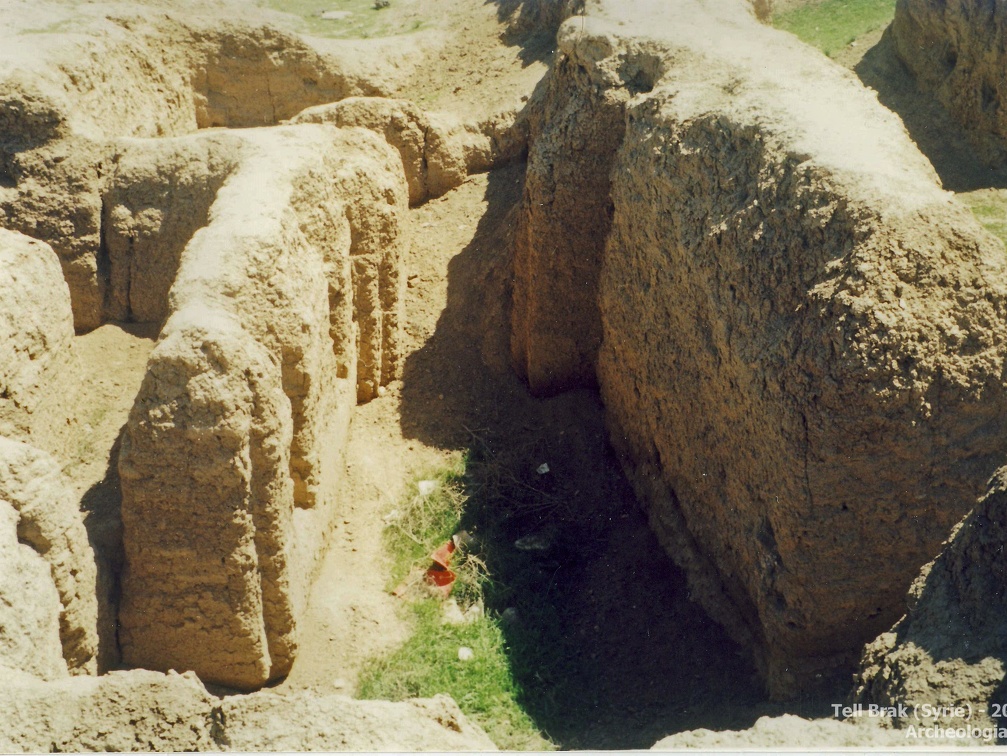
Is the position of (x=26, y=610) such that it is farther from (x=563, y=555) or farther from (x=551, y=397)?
(x=551, y=397)

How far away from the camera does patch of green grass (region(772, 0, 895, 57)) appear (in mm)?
12391

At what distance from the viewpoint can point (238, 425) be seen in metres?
5.34

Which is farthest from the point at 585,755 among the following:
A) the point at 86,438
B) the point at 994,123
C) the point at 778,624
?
the point at 994,123

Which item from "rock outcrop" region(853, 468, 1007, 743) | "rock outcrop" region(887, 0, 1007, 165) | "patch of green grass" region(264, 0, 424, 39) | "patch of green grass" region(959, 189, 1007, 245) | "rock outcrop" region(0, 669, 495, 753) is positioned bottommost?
"rock outcrop" region(0, 669, 495, 753)

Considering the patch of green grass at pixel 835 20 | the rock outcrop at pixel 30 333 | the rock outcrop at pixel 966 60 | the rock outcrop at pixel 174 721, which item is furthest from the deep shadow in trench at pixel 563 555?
the patch of green grass at pixel 835 20

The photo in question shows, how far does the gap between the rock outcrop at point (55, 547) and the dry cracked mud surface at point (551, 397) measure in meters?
0.02

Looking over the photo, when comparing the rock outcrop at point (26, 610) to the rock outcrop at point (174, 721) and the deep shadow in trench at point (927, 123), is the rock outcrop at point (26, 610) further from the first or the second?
the deep shadow in trench at point (927, 123)

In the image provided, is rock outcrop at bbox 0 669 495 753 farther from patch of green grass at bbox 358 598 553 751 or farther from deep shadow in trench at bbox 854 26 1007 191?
deep shadow in trench at bbox 854 26 1007 191

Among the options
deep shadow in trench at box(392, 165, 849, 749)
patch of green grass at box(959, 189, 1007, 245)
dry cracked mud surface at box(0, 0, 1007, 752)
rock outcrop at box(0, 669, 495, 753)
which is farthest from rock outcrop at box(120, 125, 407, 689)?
patch of green grass at box(959, 189, 1007, 245)

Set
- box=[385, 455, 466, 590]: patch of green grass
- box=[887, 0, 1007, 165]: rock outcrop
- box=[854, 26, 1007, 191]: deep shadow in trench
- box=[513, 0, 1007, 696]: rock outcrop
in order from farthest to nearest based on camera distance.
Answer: box=[887, 0, 1007, 165]: rock outcrop
box=[854, 26, 1007, 191]: deep shadow in trench
box=[385, 455, 466, 590]: patch of green grass
box=[513, 0, 1007, 696]: rock outcrop

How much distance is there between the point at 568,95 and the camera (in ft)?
26.6

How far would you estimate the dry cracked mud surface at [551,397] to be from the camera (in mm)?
4867

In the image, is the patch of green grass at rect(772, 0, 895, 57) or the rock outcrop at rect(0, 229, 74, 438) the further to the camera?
the patch of green grass at rect(772, 0, 895, 57)

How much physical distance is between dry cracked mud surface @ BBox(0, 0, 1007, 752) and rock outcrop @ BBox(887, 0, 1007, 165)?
48 millimetres
